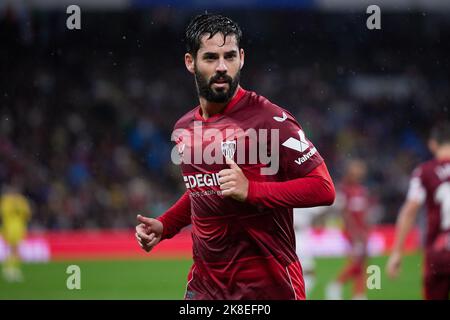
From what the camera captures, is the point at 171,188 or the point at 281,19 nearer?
the point at 171,188

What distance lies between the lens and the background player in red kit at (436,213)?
7.12 metres

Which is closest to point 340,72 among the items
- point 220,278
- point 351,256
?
point 351,256

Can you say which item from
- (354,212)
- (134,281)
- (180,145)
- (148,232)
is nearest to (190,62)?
(180,145)

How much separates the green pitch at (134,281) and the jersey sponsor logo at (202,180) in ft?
24.8

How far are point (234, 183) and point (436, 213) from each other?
10.9 feet

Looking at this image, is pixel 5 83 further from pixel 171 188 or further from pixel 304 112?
pixel 304 112

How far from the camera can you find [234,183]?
14.6 feet

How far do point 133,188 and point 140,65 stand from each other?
4785 millimetres

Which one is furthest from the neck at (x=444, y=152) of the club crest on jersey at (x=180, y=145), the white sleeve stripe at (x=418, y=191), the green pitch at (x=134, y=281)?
the green pitch at (x=134, y=281)

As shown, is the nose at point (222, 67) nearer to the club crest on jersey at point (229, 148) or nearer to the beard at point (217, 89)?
the beard at point (217, 89)

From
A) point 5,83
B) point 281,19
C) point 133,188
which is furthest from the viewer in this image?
point 281,19

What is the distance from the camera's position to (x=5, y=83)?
956 inches

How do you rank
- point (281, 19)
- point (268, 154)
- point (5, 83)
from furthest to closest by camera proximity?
1. point (281, 19)
2. point (5, 83)
3. point (268, 154)

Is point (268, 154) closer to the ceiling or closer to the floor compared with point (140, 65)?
closer to the floor
